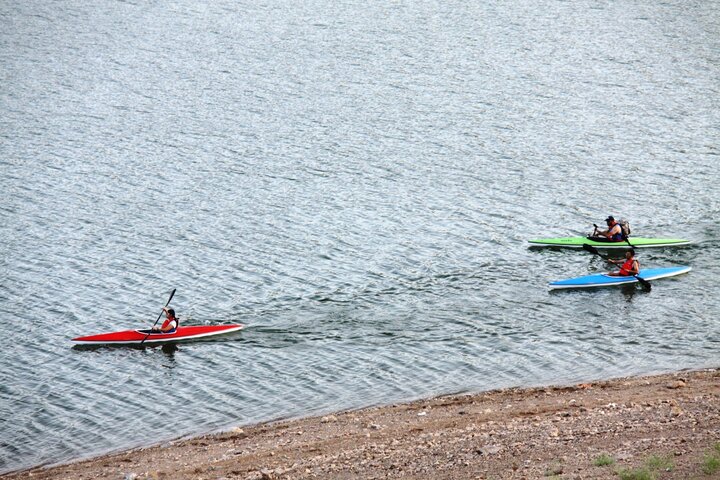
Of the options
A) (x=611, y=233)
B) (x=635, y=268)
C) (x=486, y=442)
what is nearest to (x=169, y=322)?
(x=486, y=442)

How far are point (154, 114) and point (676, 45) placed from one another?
42.7m

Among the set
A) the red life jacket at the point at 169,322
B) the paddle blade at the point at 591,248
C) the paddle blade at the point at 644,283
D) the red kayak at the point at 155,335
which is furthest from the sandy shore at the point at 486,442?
the paddle blade at the point at 591,248

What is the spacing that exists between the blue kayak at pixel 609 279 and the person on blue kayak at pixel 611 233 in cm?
313

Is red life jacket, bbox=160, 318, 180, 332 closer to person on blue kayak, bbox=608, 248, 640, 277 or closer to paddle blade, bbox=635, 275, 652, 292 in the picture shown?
person on blue kayak, bbox=608, 248, 640, 277

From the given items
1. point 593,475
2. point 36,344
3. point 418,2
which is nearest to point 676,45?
point 418,2

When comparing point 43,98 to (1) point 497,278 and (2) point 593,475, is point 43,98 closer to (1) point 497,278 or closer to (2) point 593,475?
(1) point 497,278

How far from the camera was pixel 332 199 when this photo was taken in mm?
48688

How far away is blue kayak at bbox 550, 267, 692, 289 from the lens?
1464 inches

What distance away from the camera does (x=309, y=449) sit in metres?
22.5

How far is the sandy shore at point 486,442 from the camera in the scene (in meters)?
18.7

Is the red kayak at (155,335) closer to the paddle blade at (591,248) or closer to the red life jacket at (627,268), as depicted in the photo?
the red life jacket at (627,268)

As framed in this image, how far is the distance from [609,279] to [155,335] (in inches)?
707

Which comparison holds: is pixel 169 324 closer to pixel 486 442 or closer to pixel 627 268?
pixel 486 442

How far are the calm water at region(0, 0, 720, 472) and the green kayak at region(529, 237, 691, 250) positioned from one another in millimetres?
770
